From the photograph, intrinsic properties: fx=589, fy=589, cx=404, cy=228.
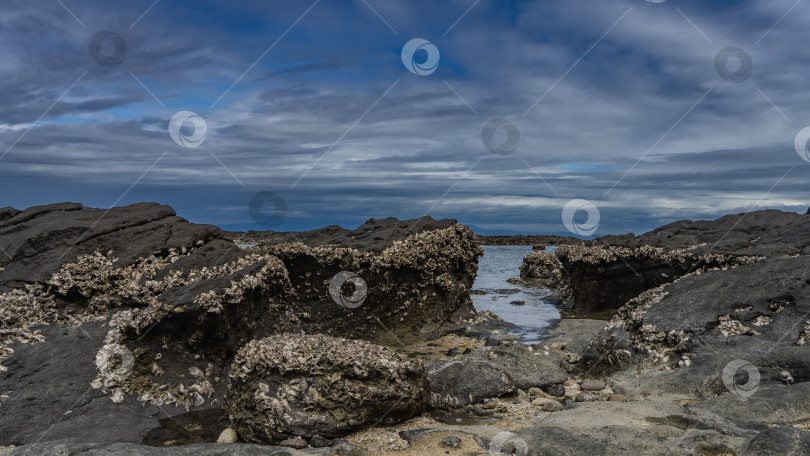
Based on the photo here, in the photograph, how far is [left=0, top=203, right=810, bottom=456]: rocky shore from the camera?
273 inches

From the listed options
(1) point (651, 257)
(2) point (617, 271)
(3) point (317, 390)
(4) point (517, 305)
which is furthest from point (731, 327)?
(4) point (517, 305)

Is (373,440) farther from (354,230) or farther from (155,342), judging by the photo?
(354,230)

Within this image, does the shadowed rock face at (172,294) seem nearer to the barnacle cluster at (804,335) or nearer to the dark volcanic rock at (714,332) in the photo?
the dark volcanic rock at (714,332)

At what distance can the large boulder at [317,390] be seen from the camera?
7500mm

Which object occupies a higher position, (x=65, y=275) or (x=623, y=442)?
(x=65, y=275)

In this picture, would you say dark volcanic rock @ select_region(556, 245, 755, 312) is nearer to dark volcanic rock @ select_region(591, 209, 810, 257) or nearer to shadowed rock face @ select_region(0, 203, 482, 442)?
dark volcanic rock @ select_region(591, 209, 810, 257)

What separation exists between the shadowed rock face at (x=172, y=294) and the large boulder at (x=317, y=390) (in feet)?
5.80

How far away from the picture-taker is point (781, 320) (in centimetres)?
957

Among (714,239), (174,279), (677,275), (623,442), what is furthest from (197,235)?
(714,239)

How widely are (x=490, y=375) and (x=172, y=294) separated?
17.9 ft

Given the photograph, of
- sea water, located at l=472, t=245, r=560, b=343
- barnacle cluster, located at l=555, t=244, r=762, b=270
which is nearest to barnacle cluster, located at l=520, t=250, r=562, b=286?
sea water, located at l=472, t=245, r=560, b=343

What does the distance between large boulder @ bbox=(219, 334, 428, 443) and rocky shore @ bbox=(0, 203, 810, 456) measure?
3cm

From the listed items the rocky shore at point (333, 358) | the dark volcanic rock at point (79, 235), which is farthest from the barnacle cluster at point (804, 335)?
the dark volcanic rock at point (79, 235)

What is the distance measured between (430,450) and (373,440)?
0.91m
